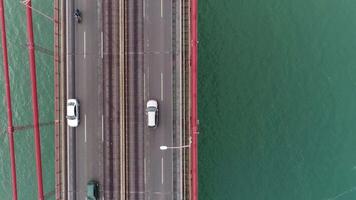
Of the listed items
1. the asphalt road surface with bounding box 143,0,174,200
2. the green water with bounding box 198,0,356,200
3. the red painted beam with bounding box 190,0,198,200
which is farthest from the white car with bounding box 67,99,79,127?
the green water with bounding box 198,0,356,200

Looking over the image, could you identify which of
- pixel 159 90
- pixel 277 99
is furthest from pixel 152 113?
pixel 277 99

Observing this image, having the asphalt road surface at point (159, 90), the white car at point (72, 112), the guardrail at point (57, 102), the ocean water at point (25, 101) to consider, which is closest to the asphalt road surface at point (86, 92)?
the white car at point (72, 112)

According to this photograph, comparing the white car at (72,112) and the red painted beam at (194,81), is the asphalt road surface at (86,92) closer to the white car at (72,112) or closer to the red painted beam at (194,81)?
the white car at (72,112)

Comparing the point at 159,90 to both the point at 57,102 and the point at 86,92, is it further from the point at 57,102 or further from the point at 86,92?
the point at 57,102

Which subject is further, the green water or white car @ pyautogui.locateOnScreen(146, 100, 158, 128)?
the green water

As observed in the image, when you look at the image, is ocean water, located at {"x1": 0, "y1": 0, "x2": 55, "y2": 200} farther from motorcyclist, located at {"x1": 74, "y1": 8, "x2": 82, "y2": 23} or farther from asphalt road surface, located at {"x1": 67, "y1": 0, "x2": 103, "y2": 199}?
motorcyclist, located at {"x1": 74, "y1": 8, "x2": 82, "y2": 23}

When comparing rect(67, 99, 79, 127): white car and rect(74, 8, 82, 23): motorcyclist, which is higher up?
rect(74, 8, 82, 23): motorcyclist

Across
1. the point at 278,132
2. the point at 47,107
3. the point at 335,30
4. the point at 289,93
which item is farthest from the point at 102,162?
the point at 335,30
